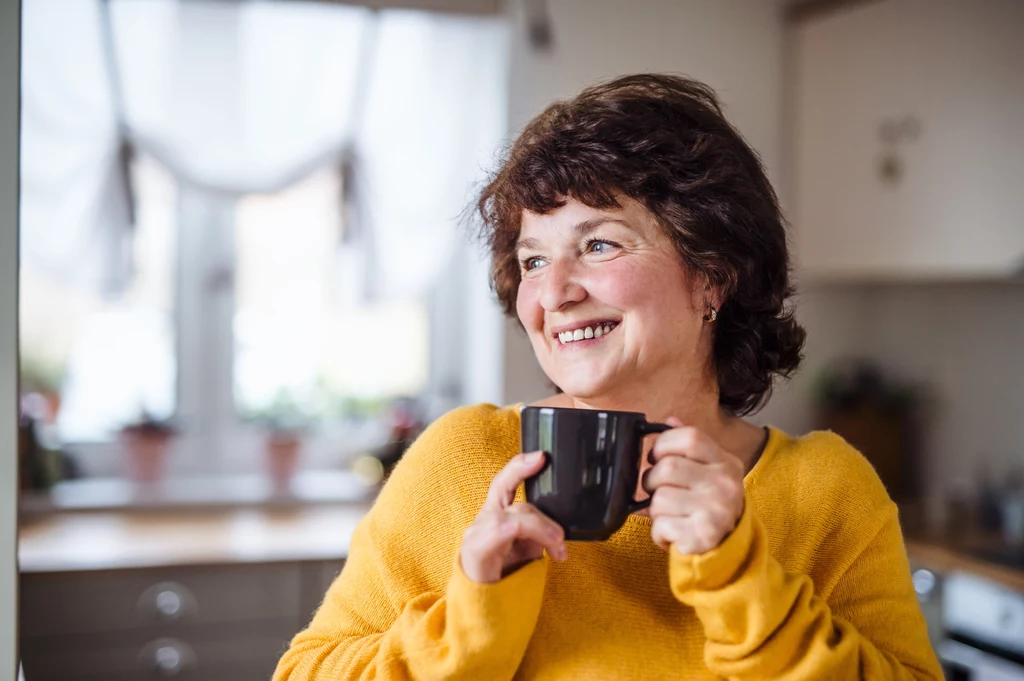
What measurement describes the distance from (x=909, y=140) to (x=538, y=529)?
7.53 ft

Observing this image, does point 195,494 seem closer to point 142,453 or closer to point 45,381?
point 142,453

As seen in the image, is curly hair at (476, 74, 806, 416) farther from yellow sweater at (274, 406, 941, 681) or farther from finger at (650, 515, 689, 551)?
finger at (650, 515, 689, 551)

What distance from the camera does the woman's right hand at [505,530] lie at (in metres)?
0.77

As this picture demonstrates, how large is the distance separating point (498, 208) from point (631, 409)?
28cm

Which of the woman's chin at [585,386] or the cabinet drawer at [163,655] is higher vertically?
the woman's chin at [585,386]

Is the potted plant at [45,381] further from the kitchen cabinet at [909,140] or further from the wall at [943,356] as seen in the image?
the kitchen cabinet at [909,140]

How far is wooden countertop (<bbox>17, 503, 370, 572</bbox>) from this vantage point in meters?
2.25

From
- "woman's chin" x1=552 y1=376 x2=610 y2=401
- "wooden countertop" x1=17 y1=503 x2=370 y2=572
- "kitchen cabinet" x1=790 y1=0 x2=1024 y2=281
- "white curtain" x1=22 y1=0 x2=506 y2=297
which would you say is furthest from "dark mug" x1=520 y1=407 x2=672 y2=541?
"kitchen cabinet" x1=790 y1=0 x2=1024 y2=281

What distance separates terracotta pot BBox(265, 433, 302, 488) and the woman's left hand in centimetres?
240

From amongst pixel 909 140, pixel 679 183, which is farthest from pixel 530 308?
pixel 909 140

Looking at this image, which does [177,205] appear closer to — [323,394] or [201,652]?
[323,394]

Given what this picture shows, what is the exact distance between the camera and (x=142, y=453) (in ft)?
9.47

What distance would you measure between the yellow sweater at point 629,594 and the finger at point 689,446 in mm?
60

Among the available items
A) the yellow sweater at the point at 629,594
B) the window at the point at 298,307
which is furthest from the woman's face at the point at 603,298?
the window at the point at 298,307
